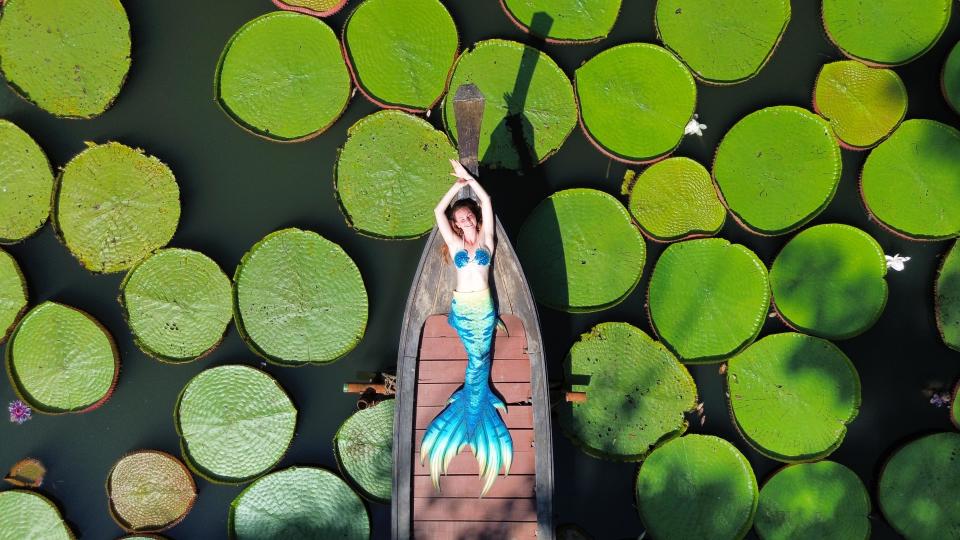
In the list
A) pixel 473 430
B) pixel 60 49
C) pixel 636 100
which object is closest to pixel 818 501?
pixel 473 430

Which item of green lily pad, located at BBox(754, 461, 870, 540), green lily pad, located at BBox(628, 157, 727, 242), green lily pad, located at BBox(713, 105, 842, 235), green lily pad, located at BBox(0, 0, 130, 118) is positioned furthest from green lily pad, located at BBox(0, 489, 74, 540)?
green lily pad, located at BBox(713, 105, 842, 235)

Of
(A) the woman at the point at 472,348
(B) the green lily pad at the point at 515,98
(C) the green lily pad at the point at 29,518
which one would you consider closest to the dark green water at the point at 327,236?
(C) the green lily pad at the point at 29,518

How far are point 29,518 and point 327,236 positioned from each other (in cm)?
294

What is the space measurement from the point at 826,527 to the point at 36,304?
19.8 ft

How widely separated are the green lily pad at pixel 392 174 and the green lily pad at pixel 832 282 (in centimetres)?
262

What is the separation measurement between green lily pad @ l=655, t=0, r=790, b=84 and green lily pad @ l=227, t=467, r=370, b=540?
4071 millimetres

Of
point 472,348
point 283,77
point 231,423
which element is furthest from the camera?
point 283,77

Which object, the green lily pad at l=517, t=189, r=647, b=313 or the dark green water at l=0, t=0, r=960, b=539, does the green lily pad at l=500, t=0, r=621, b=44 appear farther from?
the green lily pad at l=517, t=189, r=647, b=313

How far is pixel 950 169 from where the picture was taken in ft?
12.4

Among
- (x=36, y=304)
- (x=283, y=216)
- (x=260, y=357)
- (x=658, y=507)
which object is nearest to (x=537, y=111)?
(x=283, y=216)

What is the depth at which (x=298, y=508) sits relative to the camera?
3.68 metres

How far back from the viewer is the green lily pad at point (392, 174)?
12.3 ft

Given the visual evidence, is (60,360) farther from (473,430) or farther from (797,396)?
(797,396)

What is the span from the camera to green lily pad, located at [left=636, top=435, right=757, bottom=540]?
368 cm
